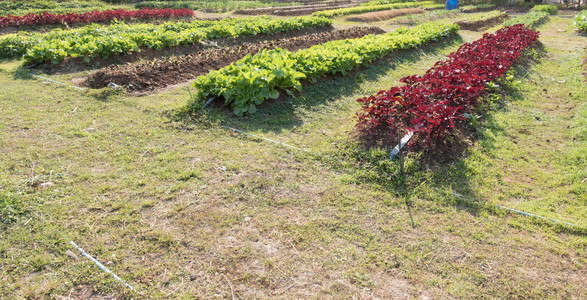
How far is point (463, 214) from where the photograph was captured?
3678 mm

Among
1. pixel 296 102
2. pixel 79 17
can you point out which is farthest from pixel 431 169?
pixel 79 17

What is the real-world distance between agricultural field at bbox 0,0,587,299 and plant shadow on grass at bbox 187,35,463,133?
44 millimetres

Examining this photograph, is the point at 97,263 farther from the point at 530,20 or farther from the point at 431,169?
the point at 530,20

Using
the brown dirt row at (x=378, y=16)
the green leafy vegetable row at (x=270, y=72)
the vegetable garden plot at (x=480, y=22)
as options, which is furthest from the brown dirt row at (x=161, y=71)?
the vegetable garden plot at (x=480, y=22)

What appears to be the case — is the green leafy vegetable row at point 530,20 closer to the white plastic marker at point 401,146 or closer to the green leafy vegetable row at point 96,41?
the green leafy vegetable row at point 96,41

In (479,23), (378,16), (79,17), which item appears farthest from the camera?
(378,16)

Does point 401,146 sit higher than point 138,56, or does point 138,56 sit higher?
point 138,56

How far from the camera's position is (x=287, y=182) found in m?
4.17

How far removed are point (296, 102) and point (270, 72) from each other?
0.76 meters

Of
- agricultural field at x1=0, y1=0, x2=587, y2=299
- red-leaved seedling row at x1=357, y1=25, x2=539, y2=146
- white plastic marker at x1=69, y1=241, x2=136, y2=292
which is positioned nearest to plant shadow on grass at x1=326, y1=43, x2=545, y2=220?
agricultural field at x1=0, y1=0, x2=587, y2=299

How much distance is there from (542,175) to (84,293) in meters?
5.47

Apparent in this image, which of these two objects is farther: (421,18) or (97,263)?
(421,18)

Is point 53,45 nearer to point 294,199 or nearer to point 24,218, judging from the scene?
point 24,218

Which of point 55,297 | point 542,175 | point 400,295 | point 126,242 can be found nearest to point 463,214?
point 400,295
